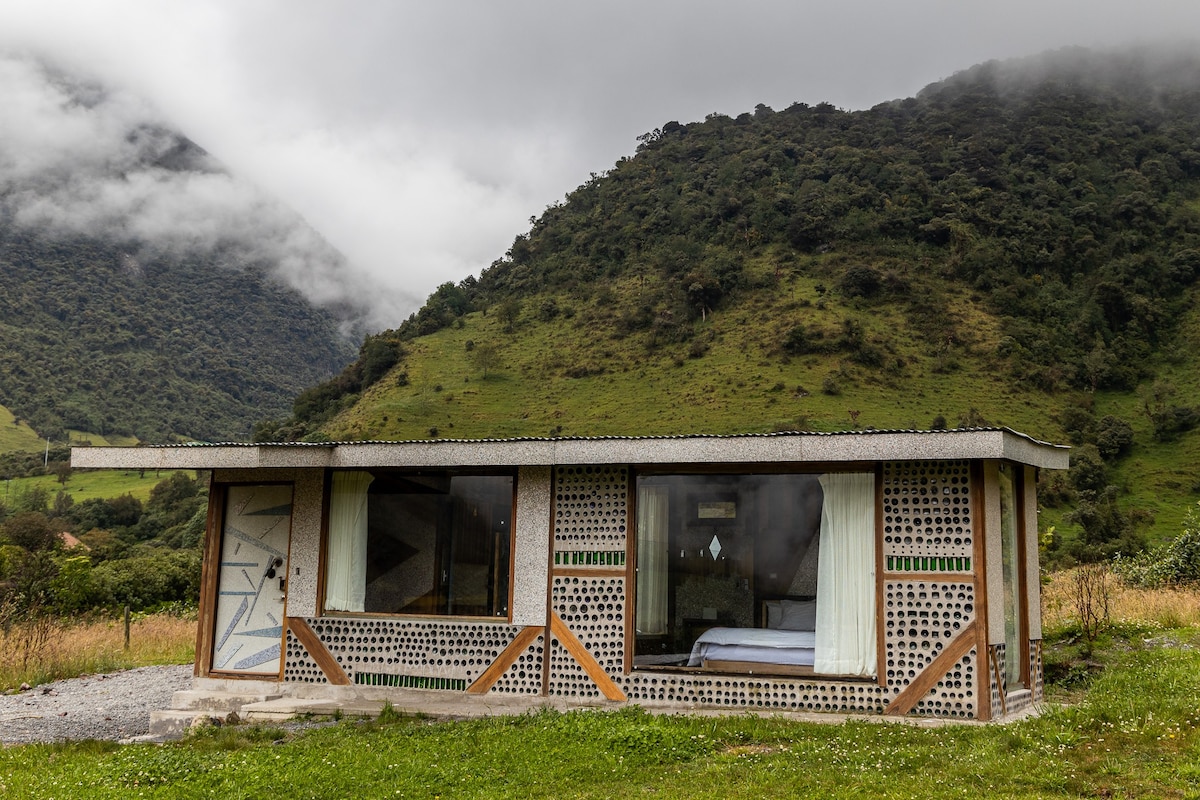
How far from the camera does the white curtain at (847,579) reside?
8672mm

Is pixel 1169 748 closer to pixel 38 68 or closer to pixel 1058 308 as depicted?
pixel 1058 308

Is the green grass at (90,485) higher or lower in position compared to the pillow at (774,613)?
higher

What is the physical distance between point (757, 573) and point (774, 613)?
55 centimetres

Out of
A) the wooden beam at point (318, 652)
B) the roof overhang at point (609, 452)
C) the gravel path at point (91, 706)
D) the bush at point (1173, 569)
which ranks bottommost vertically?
the gravel path at point (91, 706)

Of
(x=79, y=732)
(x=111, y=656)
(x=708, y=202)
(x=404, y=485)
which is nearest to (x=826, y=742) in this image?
(x=404, y=485)

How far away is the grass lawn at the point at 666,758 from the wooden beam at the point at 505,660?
0.76m

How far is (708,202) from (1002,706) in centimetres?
6346

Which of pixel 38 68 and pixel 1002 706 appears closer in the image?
pixel 1002 706

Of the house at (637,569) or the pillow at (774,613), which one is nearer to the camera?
the house at (637,569)

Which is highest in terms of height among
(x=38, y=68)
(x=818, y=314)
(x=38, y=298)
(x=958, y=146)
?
(x=38, y=68)

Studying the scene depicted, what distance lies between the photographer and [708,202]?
6962 cm

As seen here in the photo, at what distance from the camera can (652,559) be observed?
9.98 m

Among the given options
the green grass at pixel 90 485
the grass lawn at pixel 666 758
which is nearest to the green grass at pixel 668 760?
the grass lawn at pixel 666 758

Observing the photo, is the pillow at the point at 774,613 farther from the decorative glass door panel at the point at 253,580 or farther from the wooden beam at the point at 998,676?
the decorative glass door panel at the point at 253,580
